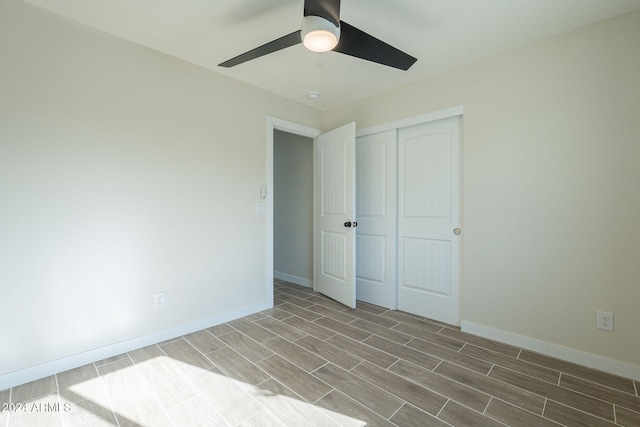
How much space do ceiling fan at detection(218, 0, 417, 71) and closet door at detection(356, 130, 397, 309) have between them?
1.36m

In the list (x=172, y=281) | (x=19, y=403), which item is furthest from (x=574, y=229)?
(x=19, y=403)

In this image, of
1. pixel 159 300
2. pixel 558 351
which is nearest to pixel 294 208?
pixel 159 300

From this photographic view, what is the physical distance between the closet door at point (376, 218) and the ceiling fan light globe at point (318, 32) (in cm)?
183

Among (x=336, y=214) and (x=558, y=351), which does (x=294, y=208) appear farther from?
(x=558, y=351)

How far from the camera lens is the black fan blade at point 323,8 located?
1371 millimetres

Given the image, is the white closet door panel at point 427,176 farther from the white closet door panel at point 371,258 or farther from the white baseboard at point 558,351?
the white baseboard at point 558,351

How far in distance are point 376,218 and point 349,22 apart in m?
1.99

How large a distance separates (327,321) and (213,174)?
1841mm

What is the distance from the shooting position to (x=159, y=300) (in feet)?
8.05

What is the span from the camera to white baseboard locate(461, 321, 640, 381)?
1.93 metres

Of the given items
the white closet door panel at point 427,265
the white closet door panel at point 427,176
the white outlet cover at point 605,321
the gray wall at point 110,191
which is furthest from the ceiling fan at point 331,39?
the white outlet cover at point 605,321

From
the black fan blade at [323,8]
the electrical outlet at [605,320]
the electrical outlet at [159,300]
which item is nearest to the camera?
the black fan blade at [323,8]

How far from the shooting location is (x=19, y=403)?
5.45 ft

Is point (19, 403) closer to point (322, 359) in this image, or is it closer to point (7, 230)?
point (7, 230)
